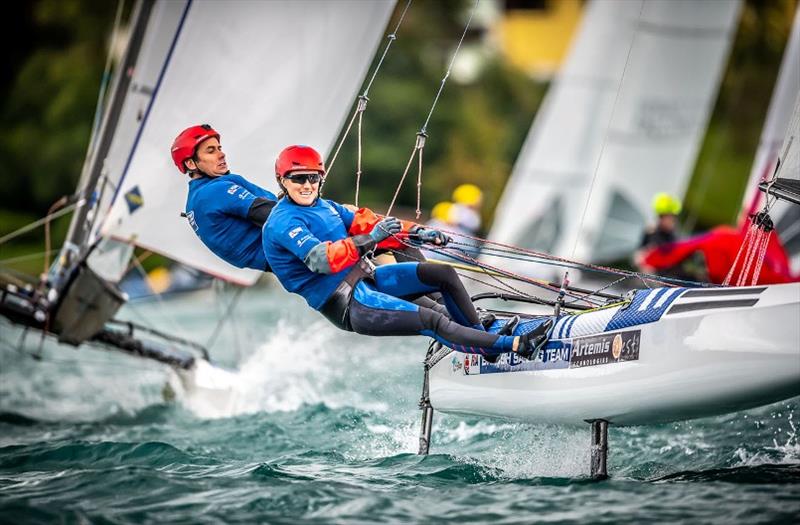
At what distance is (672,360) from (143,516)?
221 cm

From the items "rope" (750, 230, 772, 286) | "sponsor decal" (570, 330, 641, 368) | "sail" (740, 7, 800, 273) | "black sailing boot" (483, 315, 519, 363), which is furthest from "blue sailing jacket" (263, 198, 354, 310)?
"sail" (740, 7, 800, 273)

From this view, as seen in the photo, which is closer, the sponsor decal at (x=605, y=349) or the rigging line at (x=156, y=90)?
the sponsor decal at (x=605, y=349)

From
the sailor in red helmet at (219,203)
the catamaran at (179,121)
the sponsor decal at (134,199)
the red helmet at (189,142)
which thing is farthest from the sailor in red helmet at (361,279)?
the sponsor decal at (134,199)

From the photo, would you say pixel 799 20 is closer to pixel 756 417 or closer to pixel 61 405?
pixel 756 417

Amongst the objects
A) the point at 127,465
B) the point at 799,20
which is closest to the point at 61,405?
the point at 127,465

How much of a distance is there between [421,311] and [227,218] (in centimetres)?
131

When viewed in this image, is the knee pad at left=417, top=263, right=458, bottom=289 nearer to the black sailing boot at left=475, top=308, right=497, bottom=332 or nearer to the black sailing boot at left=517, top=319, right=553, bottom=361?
the black sailing boot at left=475, top=308, right=497, bottom=332

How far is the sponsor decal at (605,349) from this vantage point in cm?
502

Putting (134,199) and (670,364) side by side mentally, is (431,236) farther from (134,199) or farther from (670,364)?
(134,199)

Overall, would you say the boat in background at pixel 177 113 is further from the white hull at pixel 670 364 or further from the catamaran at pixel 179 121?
the white hull at pixel 670 364

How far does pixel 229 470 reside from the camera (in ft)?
19.0

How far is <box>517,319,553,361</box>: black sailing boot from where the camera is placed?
5207 millimetres

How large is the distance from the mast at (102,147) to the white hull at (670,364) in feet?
12.1

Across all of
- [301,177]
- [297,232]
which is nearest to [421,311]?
[297,232]
